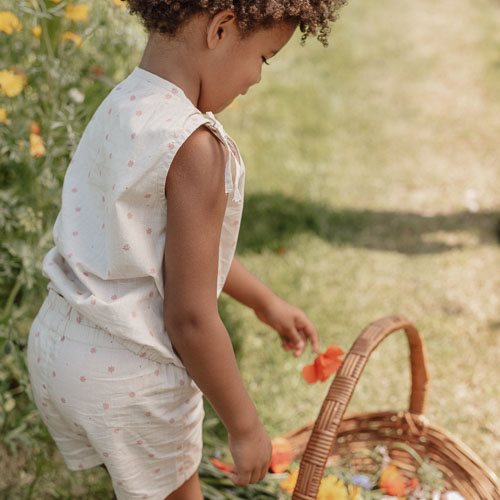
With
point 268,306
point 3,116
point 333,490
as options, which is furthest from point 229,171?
point 3,116

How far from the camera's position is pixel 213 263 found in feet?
4.33

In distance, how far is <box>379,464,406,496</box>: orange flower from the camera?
2029 mm

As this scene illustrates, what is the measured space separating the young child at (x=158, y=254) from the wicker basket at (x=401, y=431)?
25cm

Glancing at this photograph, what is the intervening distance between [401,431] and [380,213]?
1.78 meters

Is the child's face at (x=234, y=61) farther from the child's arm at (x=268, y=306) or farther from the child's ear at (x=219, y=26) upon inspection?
the child's arm at (x=268, y=306)

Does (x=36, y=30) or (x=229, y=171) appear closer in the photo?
(x=229, y=171)

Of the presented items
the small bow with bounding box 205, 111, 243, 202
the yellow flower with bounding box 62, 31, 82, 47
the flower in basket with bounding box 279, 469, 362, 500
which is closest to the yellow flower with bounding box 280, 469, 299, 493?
the flower in basket with bounding box 279, 469, 362, 500

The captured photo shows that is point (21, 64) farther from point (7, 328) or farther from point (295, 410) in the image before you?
point (295, 410)

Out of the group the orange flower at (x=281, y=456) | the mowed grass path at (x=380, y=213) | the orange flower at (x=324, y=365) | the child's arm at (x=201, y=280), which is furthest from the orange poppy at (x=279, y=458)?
the child's arm at (x=201, y=280)

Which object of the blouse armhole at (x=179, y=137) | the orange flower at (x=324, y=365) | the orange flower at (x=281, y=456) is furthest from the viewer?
the orange flower at (x=281, y=456)

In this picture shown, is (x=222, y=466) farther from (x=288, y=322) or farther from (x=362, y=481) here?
(x=288, y=322)

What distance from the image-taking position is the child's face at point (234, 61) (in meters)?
1.33

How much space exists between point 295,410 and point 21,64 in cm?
131

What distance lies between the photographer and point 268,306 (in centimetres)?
178
